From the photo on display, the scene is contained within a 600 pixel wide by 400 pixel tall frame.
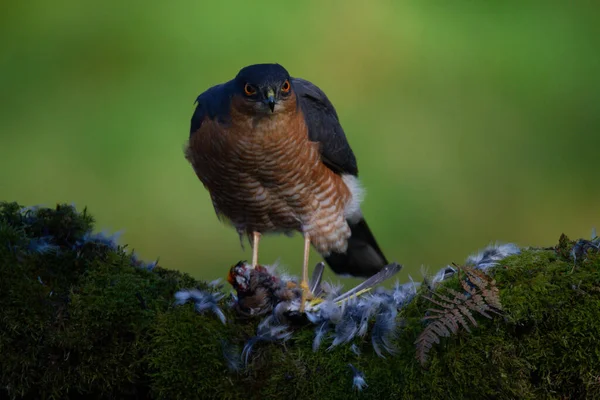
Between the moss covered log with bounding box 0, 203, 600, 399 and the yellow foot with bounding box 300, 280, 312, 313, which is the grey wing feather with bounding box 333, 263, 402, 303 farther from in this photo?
the moss covered log with bounding box 0, 203, 600, 399

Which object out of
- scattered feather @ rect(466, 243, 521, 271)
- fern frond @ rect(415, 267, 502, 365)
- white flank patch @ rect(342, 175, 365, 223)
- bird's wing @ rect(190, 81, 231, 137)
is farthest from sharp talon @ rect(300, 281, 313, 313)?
white flank patch @ rect(342, 175, 365, 223)

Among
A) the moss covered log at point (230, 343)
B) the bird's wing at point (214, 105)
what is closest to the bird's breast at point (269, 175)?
the bird's wing at point (214, 105)

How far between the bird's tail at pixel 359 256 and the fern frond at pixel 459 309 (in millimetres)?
2569

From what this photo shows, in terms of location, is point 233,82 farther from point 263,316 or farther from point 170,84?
point 170,84

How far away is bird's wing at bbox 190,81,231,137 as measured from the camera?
14.4 feet

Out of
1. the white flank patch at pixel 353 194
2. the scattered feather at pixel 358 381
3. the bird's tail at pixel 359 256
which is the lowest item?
the scattered feather at pixel 358 381

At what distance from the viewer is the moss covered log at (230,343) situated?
2.60m

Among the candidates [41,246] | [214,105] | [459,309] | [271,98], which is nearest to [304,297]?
[459,309]

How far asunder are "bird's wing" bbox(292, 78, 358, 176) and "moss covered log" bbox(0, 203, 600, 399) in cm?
182

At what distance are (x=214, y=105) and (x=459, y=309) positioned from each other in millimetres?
2233

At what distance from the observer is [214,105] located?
4484mm

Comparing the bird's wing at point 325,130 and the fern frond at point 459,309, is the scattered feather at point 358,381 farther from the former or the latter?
the bird's wing at point 325,130

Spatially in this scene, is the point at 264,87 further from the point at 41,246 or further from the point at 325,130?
the point at 41,246

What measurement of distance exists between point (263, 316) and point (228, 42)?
5451 millimetres
